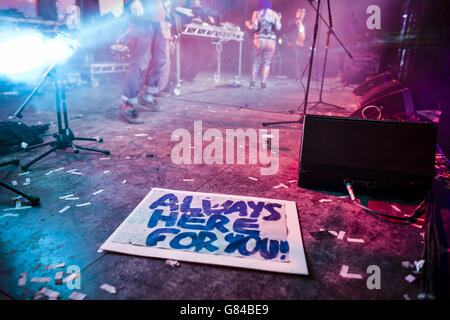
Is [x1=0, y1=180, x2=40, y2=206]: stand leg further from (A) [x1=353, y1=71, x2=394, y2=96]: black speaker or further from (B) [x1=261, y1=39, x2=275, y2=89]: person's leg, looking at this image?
(B) [x1=261, y1=39, x2=275, y2=89]: person's leg

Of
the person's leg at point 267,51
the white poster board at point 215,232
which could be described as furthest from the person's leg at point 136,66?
the person's leg at point 267,51

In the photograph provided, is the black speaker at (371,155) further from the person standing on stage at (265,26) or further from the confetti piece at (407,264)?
the person standing on stage at (265,26)

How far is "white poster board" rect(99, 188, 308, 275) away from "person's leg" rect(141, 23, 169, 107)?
2.99 meters

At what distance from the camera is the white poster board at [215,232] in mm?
1448

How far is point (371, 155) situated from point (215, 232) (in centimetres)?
117

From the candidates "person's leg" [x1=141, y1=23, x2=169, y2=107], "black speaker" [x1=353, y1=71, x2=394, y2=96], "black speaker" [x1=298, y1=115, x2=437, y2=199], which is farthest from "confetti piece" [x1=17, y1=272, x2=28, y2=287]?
"black speaker" [x1=353, y1=71, x2=394, y2=96]

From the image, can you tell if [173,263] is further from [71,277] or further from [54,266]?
[54,266]

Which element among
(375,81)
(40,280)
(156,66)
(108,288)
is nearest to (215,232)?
(108,288)

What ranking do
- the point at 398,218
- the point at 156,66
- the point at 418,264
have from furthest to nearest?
the point at 156,66, the point at 398,218, the point at 418,264

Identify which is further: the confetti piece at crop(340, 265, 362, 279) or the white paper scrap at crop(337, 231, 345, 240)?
the white paper scrap at crop(337, 231, 345, 240)

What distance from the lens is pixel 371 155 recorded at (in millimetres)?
1988

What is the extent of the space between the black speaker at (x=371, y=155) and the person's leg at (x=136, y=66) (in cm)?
276

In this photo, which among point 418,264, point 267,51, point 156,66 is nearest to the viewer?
point 418,264

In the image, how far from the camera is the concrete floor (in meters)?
1.26
